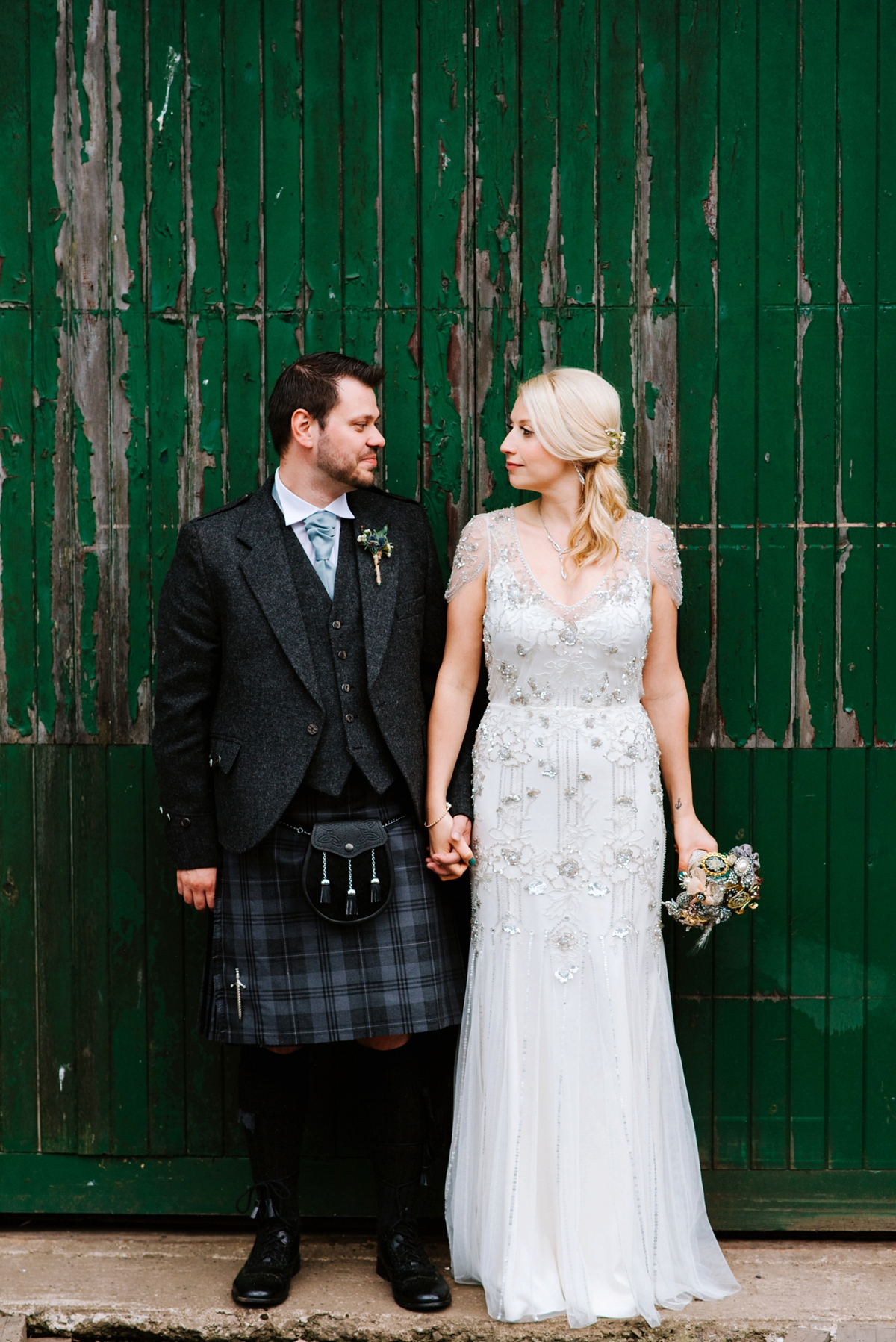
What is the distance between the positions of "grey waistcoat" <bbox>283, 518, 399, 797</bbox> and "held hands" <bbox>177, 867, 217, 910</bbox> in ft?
1.08

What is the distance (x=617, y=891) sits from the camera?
2.68 metres

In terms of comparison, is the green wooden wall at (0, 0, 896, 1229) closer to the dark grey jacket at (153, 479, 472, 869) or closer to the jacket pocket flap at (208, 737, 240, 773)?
the dark grey jacket at (153, 479, 472, 869)

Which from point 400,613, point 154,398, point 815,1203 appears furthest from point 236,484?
point 815,1203

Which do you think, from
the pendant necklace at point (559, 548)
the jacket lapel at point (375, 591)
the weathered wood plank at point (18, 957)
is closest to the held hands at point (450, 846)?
the jacket lapel at point (375, 591)

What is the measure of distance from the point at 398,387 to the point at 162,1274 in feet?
7.67

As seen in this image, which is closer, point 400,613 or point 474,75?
point 400,613

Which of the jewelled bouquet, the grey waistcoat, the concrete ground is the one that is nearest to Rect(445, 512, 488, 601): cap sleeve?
the grey waistcoat

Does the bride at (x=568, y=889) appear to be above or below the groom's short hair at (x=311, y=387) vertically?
below

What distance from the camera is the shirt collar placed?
274cm

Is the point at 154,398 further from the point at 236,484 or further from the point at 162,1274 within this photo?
the point at 162,1274

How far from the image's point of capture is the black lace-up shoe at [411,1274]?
2.72m

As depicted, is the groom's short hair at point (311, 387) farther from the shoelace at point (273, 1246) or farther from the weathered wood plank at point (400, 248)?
the shoelace at point (273, 1246)

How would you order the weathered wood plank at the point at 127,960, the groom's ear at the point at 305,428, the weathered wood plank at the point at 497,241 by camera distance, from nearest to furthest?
A: the groom's ear at the point at 305,428 < the weathered wood plank at the point at 497,241 < the weathered wood plank at the point at 127,960

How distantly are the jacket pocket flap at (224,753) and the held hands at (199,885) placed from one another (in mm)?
251
